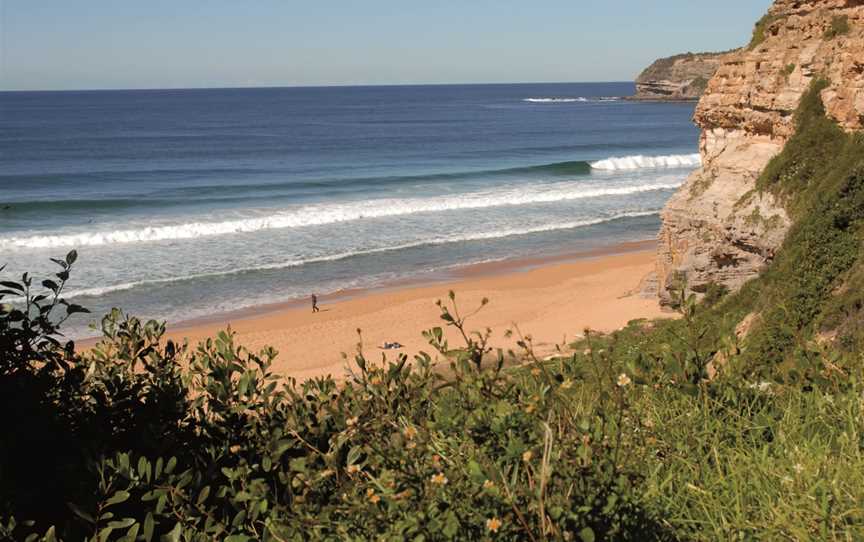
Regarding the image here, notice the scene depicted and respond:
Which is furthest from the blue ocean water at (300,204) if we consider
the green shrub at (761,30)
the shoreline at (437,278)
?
the green shrub at (761,30)

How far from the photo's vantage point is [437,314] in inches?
872

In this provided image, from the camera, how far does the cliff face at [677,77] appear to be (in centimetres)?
14112

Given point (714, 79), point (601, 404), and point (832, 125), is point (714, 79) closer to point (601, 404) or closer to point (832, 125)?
point (832, 125)

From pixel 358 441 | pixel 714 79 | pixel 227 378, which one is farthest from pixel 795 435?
pixel 714 79

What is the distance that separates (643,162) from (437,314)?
39.4 meters

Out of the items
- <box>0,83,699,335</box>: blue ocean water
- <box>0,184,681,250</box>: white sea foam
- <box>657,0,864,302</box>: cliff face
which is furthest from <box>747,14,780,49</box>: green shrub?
<box>0,184,681,250</box>: white sea foam

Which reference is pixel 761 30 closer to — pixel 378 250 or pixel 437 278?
pixel 437 278

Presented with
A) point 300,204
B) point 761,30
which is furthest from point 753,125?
point 300,204

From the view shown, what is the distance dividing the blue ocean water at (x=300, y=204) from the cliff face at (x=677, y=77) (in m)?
62.3

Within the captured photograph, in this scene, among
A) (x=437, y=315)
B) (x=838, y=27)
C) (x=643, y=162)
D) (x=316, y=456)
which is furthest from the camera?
(x=643, y=162)

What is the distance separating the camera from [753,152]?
17266 millimetres

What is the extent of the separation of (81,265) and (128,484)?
2705cm

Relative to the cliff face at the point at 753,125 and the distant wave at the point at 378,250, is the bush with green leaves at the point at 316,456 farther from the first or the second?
the distant wave at the point at 378,250

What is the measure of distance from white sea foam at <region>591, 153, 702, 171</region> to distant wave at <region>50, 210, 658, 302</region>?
17254 mm
